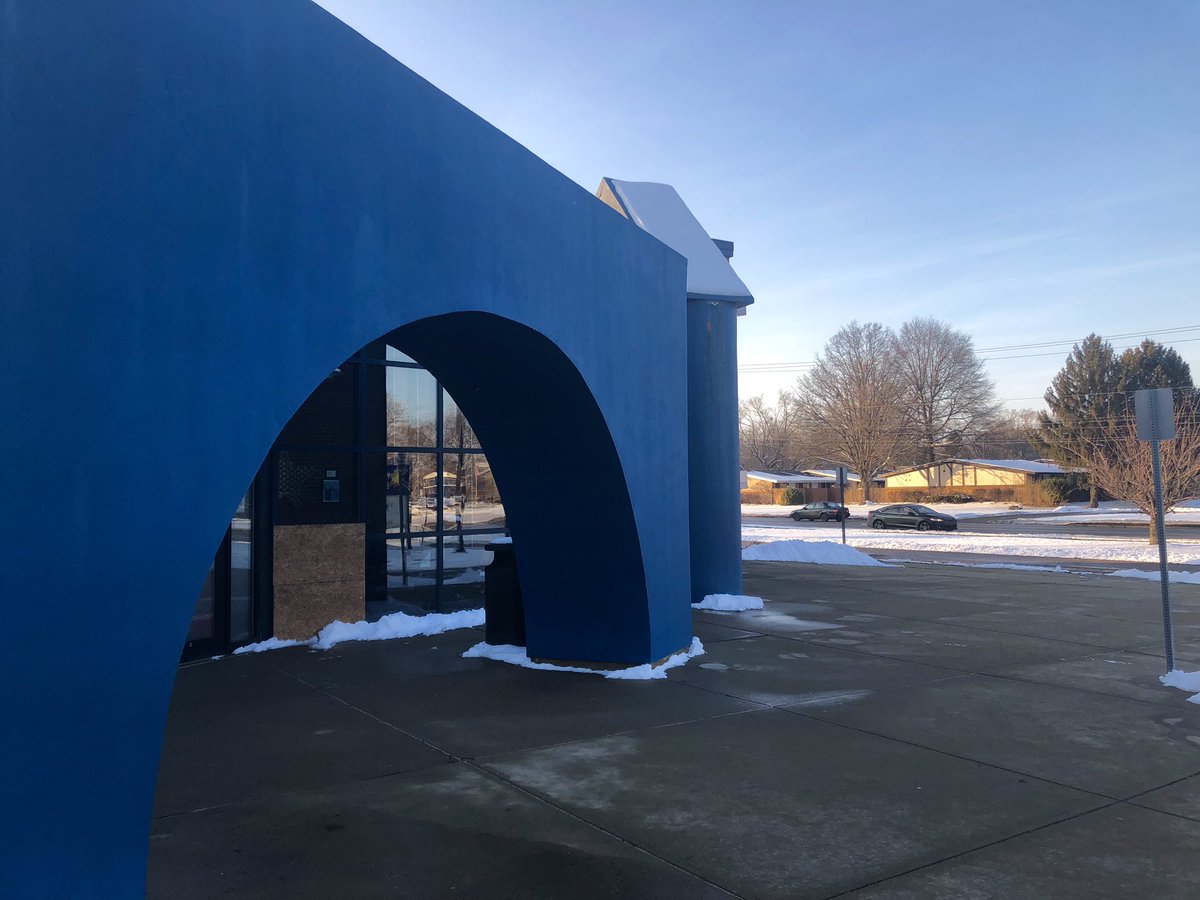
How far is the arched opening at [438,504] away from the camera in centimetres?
805

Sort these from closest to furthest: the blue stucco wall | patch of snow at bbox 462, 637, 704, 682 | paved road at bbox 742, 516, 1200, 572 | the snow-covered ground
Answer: the blue stucco wall
patch of snow at bbox 462, 637, 704, 682
paved road at bbox 742, 516, 1200, 572
the snow-covered ground

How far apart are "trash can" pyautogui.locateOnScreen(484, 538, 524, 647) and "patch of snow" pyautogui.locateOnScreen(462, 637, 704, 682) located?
0.37 feet

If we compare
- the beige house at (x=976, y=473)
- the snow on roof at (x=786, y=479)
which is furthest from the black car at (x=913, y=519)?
the snow on roof at (x=786, y=479)

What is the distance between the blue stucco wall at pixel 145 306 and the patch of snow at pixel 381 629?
653cm

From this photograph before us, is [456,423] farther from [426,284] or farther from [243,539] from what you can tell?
[426,284]

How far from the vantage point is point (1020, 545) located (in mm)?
28766

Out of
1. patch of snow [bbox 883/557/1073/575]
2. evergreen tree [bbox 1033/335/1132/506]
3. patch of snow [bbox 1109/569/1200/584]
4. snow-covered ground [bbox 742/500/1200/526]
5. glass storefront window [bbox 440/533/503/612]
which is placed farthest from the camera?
evergreen tree [bbox 1033/335/1132/506]

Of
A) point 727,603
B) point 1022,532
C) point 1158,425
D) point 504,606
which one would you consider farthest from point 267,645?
point 1022,532

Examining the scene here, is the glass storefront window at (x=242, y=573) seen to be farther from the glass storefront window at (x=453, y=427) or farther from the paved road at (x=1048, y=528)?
the paved road at (x=1048, y=528)

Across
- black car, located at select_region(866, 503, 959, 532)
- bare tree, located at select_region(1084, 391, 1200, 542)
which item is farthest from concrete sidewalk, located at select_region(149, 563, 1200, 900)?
black car, located at select_region(866, 503, 959, 532)

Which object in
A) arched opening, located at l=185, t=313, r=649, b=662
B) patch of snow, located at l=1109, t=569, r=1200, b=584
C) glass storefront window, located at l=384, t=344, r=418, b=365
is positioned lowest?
patch of snow, located at l=1109, t=569, r=1200, b=584

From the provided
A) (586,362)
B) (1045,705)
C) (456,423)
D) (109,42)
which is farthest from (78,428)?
(456,423)

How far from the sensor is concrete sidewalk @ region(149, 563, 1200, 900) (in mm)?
4188

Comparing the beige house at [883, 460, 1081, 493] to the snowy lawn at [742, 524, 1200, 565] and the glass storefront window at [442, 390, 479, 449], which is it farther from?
the glass storefront window at [442, 390, 479, 449]
